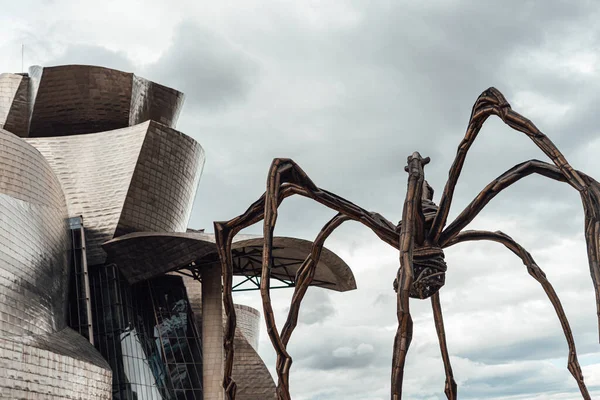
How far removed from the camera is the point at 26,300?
74.3 feet

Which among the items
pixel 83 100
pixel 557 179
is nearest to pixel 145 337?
pixel 83 100

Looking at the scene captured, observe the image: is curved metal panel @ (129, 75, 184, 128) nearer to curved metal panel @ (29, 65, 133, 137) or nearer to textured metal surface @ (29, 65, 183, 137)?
textured metal surface @ (29, 65, 183, 137)

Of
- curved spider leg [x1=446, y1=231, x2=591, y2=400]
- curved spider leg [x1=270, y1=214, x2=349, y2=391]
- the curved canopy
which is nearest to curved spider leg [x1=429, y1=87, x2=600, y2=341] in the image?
curved spider leg [x1=446, y1=231, x2=591, y2=400]

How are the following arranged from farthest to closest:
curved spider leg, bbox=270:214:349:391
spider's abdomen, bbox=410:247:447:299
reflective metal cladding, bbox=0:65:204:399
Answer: reflective metal cladding, bbox=0:65:204:399 < curved spider leg, bbox=270:214:349:391 < spider's abdomen, bbox=410:247:447:299

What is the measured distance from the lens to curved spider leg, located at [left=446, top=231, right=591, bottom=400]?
8.88 meters

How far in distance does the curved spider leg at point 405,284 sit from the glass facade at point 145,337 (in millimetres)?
24311

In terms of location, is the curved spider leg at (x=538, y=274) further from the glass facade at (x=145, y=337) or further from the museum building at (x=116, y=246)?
the glass facade at (x=145, y=337)

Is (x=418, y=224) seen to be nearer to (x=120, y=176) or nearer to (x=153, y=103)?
(x=120, y=176)

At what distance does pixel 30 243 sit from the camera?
2470 cm

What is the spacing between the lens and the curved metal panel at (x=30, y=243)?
21.8 m

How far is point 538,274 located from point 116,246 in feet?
80.0

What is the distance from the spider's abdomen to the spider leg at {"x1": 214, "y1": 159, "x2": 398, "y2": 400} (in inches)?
16.4

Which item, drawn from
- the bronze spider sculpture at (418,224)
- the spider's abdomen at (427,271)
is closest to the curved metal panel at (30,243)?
the bronze spider sculpture at (418,224)

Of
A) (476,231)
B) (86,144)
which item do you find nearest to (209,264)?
(86,144)
